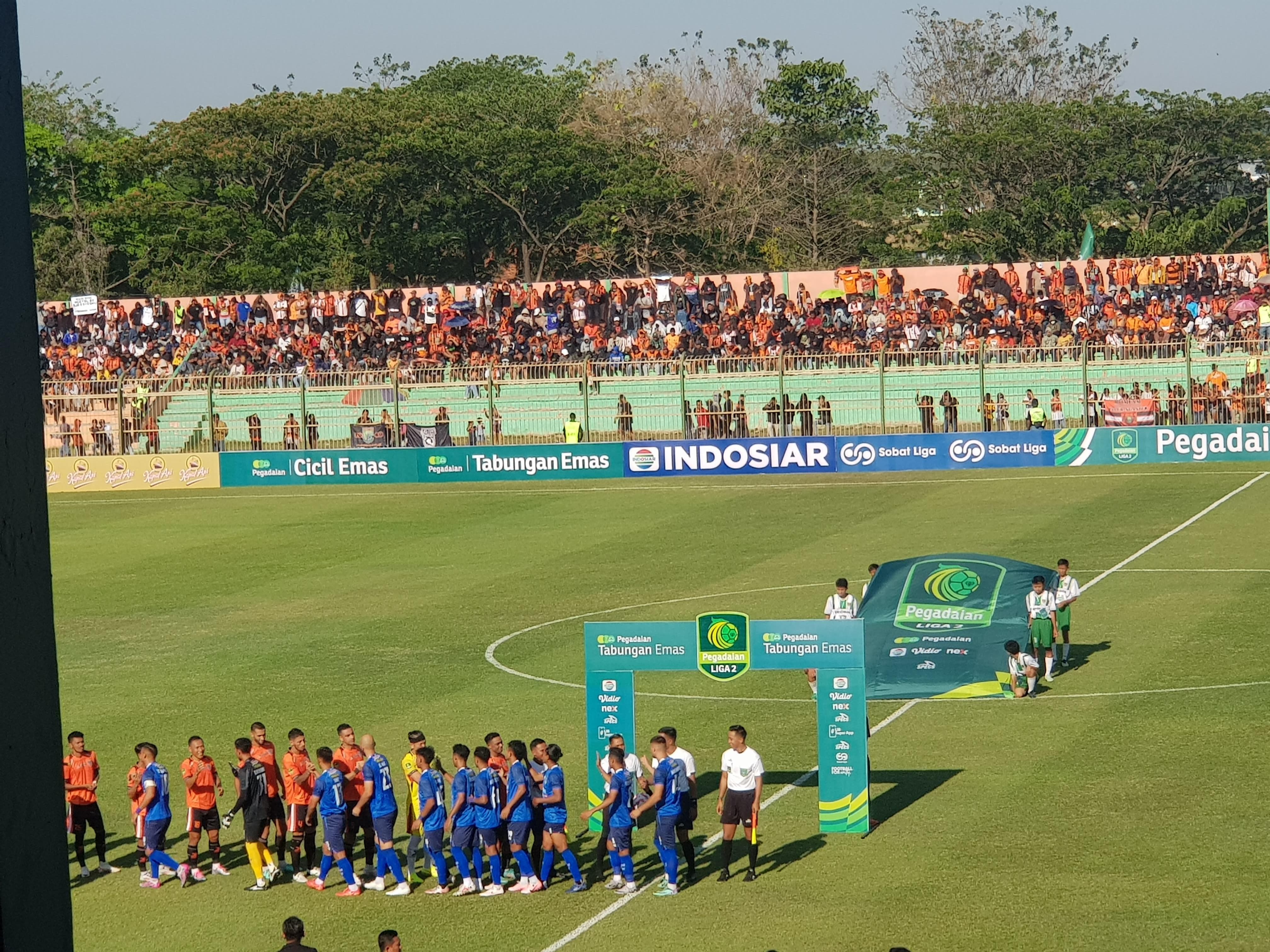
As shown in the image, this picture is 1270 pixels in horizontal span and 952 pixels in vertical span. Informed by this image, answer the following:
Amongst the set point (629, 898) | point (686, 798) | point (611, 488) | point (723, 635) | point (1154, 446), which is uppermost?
point (1154, 446)

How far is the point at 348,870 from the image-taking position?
1590 centimetres

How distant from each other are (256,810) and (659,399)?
117 feet

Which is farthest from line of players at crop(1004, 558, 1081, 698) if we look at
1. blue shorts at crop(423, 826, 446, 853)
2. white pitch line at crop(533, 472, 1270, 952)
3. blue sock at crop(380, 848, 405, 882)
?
blue sock at crop(380, 848, 405, 882)

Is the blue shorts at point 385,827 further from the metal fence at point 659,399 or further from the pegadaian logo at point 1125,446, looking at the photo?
the pegadaian logo at point 1125,446

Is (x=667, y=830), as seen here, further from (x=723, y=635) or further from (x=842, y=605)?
(x=842, y=605)

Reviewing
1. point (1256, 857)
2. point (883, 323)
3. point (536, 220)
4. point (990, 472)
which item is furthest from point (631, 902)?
point (536, 220)

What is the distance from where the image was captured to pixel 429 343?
61.9 m

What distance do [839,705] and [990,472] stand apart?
31.5 meters

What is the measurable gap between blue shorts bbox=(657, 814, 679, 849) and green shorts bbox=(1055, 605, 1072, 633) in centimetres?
1061

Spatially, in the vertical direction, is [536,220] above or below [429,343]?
above

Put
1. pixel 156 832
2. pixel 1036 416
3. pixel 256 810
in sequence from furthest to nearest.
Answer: pixel 1036 416 → pixel 156 832 → pixel 256 810

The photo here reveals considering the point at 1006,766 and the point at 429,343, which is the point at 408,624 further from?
the point at 429,343

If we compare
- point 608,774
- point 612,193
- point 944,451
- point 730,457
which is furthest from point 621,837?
point 612,193

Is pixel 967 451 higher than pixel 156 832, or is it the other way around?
pixel 967 451
